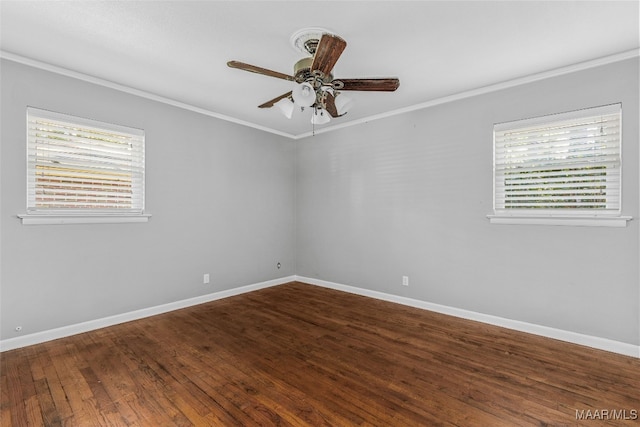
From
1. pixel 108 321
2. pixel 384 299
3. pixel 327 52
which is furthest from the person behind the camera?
pixel 384 299

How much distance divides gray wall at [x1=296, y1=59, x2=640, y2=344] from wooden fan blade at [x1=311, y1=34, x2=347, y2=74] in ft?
7.07

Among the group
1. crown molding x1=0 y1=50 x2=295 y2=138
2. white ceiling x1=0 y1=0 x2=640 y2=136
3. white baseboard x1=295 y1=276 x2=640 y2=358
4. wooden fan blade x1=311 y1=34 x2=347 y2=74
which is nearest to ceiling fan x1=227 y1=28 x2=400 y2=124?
wooden fan blade x1=311 y1=34 x2=347 y2=74

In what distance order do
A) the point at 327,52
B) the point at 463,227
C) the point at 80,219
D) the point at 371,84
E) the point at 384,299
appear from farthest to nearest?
1. the point at 384,299
2. the point at 463,227
3. the point at 80,219
4. the point at 371,84
5. the point at 327,52

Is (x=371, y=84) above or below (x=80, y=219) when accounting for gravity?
above

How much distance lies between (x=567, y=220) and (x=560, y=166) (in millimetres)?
517

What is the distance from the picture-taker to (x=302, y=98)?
2.05 m

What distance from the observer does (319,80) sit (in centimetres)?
220

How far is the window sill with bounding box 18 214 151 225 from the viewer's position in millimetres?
2748

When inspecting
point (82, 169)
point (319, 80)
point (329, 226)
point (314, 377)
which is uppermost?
point (319, 80)

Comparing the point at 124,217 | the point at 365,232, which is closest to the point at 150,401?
the point at 124,217

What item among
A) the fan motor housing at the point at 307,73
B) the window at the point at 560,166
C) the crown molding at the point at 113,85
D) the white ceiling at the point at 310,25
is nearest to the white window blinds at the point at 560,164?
the window at the point at 560,166

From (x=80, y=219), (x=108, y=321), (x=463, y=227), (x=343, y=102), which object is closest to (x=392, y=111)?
(x=463, y=227)

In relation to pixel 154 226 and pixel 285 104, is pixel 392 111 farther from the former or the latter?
pixel 154 226

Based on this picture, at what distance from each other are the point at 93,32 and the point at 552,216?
423 centimetres
